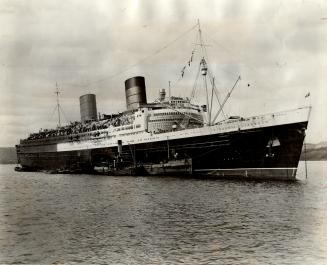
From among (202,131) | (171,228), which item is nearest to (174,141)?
(202,131)

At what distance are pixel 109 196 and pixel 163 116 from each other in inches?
714

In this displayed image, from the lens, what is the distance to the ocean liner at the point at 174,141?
28.6 metres

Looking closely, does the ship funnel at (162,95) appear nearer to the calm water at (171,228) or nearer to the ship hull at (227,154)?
the ship hull at (227,154)

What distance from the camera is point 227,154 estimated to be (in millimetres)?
30625

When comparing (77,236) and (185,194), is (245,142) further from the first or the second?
(77,236)

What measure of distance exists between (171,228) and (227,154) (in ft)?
56.5

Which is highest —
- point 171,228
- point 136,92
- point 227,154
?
point 136,92

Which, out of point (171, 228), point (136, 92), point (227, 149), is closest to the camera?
point (171, 228)

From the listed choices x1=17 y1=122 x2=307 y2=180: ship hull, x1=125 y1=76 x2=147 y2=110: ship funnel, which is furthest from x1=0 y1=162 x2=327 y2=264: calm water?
x1=125 y1=76 x2=147 y2=110: ship funnel

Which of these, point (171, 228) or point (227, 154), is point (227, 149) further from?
point (171, 228)

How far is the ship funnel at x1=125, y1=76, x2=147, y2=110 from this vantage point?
41.8 meters

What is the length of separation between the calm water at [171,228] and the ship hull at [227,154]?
18.1 feet

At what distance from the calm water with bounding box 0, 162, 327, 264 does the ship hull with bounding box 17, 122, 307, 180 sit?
18.1ft

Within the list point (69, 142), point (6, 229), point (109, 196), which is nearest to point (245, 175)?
point (109, 196)
